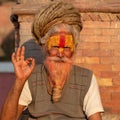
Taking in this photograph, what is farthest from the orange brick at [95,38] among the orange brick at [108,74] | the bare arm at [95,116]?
the bare arm at [95,116]

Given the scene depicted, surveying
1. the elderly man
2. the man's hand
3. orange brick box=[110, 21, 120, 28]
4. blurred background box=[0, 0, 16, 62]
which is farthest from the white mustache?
blurred background box=[0, 0, 16, 62]

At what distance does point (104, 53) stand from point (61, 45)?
4.97 feet

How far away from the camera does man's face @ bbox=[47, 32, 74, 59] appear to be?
350 cm

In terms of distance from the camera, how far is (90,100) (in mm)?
3486

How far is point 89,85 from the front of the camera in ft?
11.6

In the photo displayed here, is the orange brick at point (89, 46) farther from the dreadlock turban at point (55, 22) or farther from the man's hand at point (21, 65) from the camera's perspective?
the man's hand at point (21, 65)

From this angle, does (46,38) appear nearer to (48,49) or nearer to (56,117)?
(48,49)

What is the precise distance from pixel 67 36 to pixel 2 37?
12196mm

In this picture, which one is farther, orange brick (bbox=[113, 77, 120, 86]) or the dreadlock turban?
orange brick (bbox=[113, 77, 120, 86])

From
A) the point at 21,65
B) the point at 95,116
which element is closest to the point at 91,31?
the point at 95,116

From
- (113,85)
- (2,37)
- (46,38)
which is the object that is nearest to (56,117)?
(46,38)

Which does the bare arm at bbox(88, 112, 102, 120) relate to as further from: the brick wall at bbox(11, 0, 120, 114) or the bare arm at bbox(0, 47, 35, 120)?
the brick wall at bbox(11, 0, 120, 114)

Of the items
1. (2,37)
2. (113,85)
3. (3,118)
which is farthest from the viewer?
(2,37)

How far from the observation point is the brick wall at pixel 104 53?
4.92 metres
